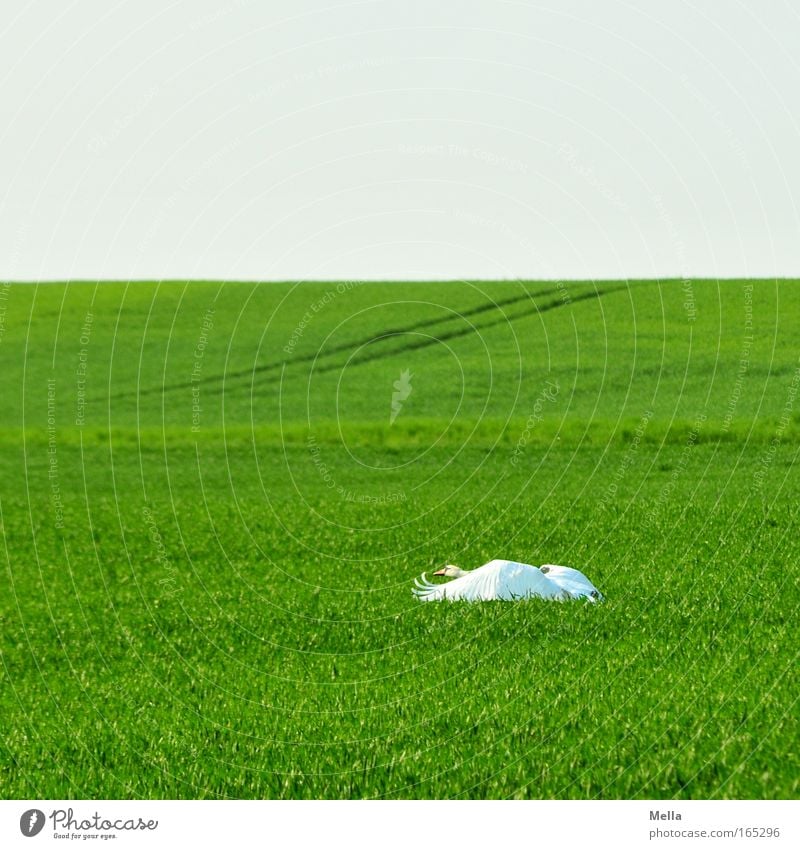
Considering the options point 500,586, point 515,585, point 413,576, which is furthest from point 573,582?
point 413,576

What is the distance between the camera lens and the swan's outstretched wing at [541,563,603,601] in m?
13.5

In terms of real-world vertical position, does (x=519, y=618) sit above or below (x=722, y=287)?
below

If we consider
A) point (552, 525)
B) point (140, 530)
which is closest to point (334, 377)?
point (140, 530)

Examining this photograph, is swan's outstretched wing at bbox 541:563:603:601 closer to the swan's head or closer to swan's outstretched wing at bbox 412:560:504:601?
swan's outstretched wing at bbox 412:560:504:601

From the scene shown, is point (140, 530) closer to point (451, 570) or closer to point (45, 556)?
point (45, 556)

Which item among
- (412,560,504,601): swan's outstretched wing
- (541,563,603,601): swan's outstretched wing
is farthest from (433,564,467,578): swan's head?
(541,563,603,601): swan's outstretched wing

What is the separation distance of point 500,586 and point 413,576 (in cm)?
229

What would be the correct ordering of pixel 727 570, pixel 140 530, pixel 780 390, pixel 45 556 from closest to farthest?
pixel 727 570, pixel 45 556, pixel 140 530, pixel 780 390

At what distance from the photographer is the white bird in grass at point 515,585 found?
535 inches

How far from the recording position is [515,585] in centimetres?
1373

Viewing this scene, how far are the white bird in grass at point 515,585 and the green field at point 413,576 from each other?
308 mm

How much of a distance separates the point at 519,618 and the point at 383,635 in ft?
4.55

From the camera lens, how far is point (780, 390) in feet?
114

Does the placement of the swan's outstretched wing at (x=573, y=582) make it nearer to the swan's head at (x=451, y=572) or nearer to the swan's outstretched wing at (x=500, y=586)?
the swan's outstretched wing at (x=500, y=586)
